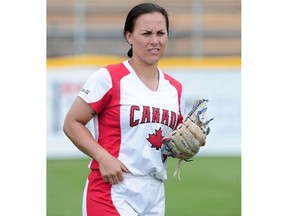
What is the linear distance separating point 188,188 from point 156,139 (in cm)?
568

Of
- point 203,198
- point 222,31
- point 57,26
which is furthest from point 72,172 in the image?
point 222,31

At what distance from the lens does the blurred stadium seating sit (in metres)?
15.8

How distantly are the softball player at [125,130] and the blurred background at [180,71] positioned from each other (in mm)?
3796

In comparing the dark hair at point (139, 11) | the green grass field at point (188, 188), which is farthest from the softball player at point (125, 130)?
the green grass field at point (188, 188)

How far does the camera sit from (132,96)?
15.1ft

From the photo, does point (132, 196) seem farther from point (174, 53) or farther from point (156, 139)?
point (174, 53)

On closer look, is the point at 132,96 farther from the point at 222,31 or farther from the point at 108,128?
the point at 222,31

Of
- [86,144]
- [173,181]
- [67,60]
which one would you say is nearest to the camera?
[86,144]

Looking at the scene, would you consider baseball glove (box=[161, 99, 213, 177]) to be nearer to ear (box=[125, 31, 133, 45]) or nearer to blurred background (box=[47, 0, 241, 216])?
ear (box=[125, 31, 133, 45])

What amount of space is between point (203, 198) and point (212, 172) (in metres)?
2.20

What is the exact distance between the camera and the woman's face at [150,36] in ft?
15.0

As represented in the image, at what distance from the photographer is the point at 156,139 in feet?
15.2

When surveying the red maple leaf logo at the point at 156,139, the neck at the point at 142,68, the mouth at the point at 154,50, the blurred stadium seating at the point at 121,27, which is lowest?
the red maple leaf logo at the point at 156,139

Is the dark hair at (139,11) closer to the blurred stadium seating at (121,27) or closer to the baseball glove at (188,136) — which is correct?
the baseball glove at (188,136)
